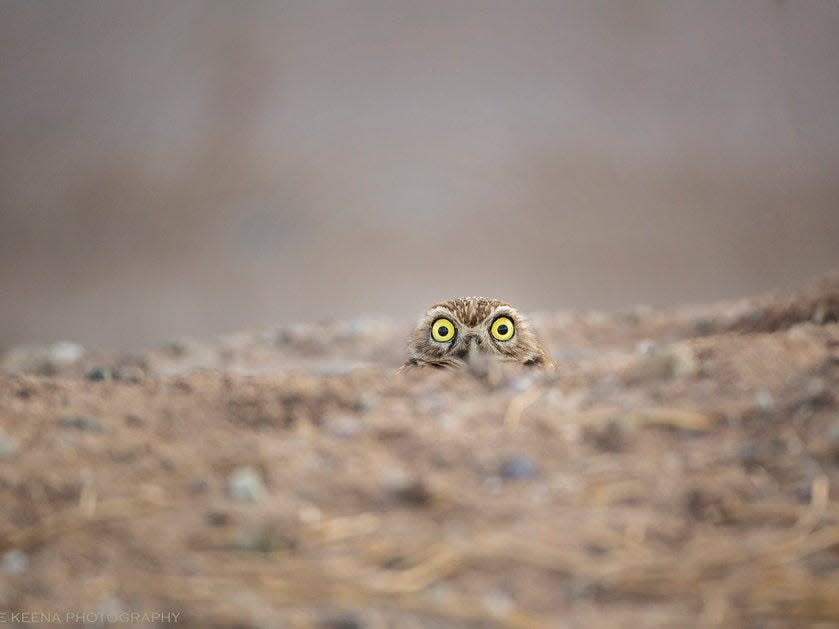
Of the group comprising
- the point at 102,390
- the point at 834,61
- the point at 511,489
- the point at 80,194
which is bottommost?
the point at 511,489

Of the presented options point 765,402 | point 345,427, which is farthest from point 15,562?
point 765,402

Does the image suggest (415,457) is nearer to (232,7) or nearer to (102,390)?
(102,390)

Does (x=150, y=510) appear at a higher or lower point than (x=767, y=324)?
lower

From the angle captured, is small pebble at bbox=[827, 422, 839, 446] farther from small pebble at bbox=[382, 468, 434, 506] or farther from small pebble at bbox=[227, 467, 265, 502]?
small pebble at bbox=[227, 467, 265, 502]

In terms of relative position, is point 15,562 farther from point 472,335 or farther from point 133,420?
point 472,335

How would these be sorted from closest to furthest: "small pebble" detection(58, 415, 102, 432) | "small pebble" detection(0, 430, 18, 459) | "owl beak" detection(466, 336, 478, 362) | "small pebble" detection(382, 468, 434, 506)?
"small pebble" detection(382, 468, 434, 506) → "small pebble" detection(0, 430, 18, 459) → "small pebble" detection(58, 415, 102, 432) → "owl beak" detection(466, 336, 478, 362)

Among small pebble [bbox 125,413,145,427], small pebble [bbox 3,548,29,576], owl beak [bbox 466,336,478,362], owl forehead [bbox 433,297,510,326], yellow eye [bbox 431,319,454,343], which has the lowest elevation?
small pebble [bbox 3,548,29,576]

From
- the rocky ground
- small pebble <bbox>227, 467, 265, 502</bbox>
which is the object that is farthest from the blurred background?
small pebble <bbox>227, 467, 265, 502</bbox>

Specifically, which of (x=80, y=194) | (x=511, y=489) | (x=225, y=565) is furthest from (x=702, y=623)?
(x=80, y=194)
